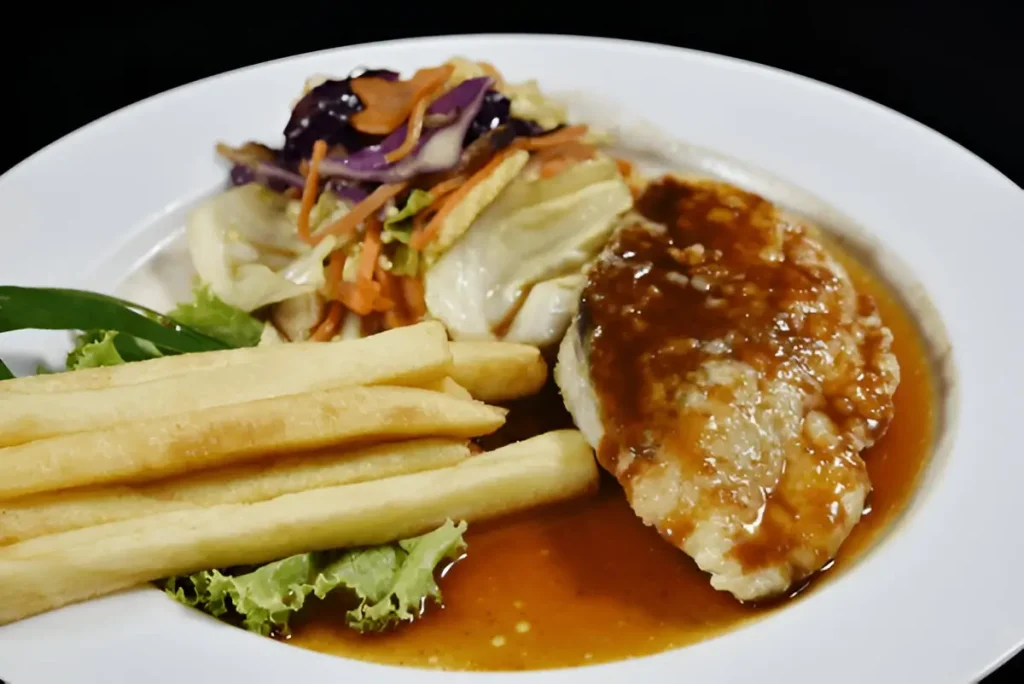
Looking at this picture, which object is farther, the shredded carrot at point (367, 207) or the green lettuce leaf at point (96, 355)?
the shredded carrot at point (367, 207)

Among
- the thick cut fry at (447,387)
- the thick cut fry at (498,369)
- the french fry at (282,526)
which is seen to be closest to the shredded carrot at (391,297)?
the thick cut fry at (498,369)

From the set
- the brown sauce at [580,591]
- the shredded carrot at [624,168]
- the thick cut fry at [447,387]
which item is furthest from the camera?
the shredded carrot at [624,168]

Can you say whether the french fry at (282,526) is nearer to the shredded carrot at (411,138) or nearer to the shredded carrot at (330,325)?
the shredded carrot at (330,325)

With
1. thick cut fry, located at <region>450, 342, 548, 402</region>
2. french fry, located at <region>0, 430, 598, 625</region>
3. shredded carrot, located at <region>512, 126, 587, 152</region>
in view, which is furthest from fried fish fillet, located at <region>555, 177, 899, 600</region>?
shredded carrot, located at <region>512, 126, 587, 152</region>

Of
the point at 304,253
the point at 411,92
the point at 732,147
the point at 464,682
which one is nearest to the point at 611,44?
the point at 732,147

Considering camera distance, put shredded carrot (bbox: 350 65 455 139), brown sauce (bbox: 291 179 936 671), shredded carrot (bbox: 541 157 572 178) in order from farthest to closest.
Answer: shredded carrot (bbox: 541 157 572 178) → shredded carrot (bbox: 350 65 455 139) → brown sauce (bbox: 291 179 936 671)

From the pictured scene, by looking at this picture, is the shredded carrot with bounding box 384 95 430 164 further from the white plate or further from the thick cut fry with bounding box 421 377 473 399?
the thick cut fry with bounding box 421 377 473 399
